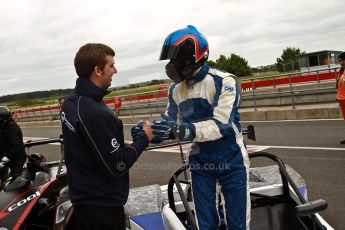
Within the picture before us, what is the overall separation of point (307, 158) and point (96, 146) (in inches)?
228

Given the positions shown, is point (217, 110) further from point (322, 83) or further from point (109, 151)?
point (322, 83)

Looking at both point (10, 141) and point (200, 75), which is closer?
point (200, 75)

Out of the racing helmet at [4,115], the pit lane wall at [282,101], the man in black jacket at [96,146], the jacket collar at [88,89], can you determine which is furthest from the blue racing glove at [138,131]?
the pit lane wall at [282,101]

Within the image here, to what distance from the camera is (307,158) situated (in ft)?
24.4

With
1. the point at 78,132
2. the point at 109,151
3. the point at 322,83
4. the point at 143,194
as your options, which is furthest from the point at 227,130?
the point at 322,83

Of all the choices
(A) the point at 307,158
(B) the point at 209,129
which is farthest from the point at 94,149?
(A) the point at 307,158

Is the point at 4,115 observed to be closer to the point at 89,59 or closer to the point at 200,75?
the point at 89,59

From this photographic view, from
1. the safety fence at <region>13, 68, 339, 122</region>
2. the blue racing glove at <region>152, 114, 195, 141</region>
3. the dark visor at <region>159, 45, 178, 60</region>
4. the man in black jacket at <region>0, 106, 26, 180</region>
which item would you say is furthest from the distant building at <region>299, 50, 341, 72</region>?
the blue racing glove at <region>152, 114, 195, 141</region>

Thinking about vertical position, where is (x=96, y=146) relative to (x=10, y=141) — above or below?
above

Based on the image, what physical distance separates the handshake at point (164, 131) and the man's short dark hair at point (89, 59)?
0.48 meters

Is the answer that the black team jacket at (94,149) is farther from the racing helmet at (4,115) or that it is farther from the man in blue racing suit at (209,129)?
the racing helmet at (4,115)

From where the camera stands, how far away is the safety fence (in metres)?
14.3

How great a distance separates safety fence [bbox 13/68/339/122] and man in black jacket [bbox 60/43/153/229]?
35.3ft

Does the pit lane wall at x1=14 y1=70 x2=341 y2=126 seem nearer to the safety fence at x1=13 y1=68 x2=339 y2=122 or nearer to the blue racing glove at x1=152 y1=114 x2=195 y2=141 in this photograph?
the safety fence at x1=13 y1=68 x2=339 y2=122
